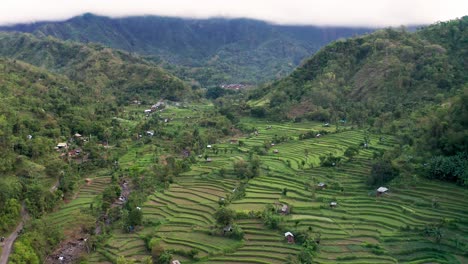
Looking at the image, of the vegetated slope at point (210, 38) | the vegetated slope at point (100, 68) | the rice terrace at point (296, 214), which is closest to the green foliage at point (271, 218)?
the rice terrace at point (296, 214)

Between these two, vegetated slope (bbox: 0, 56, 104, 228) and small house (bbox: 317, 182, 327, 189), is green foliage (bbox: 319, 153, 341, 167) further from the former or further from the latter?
vegetated slope (bbox: 0, 56, 104, 228)

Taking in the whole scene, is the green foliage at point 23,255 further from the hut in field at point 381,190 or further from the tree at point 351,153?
the tree at point 351,153

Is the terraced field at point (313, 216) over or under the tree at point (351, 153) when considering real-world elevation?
under

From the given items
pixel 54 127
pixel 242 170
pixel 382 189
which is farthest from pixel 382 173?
pixel 54 127

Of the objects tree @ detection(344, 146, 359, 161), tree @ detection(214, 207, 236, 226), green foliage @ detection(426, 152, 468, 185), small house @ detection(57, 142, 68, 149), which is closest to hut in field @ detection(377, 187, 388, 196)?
green foliage @ detection(426, 152, 468, 185)

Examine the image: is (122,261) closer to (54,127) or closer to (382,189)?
(382,189)
